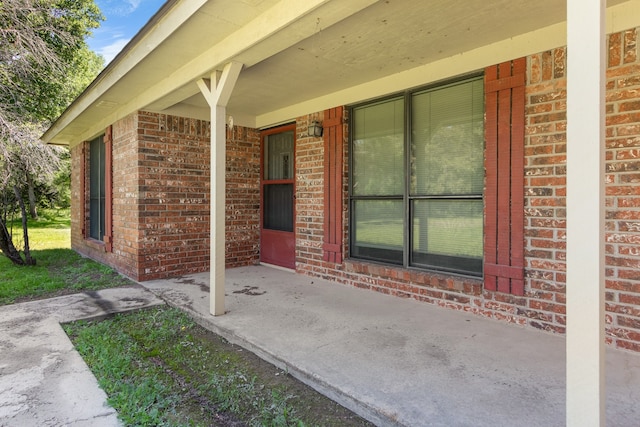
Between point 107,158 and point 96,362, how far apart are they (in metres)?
4.20

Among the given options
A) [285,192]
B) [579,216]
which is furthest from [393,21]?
[285,192]

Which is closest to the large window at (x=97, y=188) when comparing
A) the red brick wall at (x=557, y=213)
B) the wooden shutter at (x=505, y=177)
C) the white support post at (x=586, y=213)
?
the red brick wall at (x=557, y=213)

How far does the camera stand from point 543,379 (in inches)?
84.3

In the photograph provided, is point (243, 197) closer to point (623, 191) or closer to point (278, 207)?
point (278, 207)

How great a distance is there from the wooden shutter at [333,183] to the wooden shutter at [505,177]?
1756 mm

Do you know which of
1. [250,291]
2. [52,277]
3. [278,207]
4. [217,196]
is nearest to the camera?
[217,196]

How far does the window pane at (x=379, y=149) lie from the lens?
3965 mm

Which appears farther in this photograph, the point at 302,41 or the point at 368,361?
the point at 302,41

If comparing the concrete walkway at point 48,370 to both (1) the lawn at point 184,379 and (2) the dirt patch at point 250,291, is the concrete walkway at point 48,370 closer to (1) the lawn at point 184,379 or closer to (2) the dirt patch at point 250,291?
(1) the lawn at point 184,379

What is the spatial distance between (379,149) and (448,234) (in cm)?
125

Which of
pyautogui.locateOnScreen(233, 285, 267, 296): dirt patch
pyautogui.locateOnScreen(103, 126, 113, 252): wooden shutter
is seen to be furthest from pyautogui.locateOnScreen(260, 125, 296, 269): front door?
pyautogui.locateOnScreen(103, 126, 113, 252): wooden shutter

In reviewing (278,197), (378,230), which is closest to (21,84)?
(278,197)

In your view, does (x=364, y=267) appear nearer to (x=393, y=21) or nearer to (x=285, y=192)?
(x=285, y=192)

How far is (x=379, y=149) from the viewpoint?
13.7 feet
